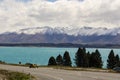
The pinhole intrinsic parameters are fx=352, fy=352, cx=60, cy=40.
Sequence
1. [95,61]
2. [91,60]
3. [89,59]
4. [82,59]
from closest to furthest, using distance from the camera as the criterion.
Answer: [95,61] < [91,60] < [89,59] < [82,59]

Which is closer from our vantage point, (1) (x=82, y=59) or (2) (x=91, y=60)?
(2) (x=91, y=60)

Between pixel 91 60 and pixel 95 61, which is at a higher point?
pixel 91 60

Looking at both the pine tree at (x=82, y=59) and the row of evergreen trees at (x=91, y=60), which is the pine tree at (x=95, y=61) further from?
the pine tree at (x=82, y=59)

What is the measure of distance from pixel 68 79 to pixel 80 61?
87.4 meters

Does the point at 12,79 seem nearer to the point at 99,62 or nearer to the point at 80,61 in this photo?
the point at 99,62

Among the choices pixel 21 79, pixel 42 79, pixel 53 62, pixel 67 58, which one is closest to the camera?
pixel 21 79

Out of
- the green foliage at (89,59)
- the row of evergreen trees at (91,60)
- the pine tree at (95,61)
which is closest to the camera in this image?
the row of evergreen trees at (91,60)

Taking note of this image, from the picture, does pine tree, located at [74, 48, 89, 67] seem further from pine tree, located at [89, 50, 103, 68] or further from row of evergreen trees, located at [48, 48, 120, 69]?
pine tree, located at [89, 50, 103, 68]

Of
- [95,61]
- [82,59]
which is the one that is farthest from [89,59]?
[95,61]

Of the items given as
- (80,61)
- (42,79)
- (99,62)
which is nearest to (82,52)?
(80,61)

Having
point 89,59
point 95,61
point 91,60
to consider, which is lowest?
point 95,61

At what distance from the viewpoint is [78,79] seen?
1366 inches

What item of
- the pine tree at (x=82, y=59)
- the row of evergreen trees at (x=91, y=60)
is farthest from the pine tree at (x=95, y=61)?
the pine tree at (x=82, y=59)

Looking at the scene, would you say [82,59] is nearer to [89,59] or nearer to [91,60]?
[89,59]
